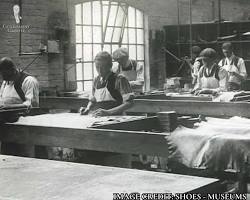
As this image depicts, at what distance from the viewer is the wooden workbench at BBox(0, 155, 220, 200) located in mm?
2127

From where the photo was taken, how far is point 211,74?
8.01 metres

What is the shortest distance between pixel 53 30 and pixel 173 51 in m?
3.99

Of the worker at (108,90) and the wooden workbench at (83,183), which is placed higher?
the worker at (108,90)

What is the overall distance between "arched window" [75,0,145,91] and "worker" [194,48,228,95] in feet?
10.1

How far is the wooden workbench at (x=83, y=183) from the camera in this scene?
2.13 metres

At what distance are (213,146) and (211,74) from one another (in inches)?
197

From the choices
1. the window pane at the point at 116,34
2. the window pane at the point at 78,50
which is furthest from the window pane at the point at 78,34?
the window pane at the point at 116,34

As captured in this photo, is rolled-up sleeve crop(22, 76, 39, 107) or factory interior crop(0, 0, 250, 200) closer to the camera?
factory interior crop(0, 0, 250, 200)

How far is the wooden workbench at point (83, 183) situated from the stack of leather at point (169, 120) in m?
1.23

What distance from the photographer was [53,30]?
962 cm

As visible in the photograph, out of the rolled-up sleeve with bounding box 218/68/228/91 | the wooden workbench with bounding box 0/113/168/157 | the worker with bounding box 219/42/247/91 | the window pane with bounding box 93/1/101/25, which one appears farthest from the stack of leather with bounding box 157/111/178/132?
the window pane with bounding box 93/1/101/25

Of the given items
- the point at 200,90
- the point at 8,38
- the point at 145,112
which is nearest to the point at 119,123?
the point at 145,112

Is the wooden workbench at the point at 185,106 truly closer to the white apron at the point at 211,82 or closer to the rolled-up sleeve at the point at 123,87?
the rolled-up sleeve at the point at 123,87

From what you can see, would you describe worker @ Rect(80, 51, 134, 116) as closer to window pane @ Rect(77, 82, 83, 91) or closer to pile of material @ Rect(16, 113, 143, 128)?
pile of material @ Rect(16, 113, 143, 128)
